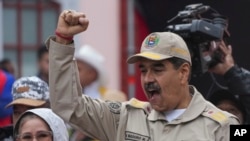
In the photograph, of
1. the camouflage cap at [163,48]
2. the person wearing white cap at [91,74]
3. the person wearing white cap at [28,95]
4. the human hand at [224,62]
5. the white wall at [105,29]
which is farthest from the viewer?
the white wall at [105,29]

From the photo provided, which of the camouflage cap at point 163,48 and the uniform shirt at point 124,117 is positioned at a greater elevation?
the camouflage cap at point 163,48

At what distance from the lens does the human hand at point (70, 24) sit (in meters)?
5.95

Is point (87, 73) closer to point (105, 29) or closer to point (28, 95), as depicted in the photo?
point (28, 95)

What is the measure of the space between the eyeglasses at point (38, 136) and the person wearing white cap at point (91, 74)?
7.83 ft

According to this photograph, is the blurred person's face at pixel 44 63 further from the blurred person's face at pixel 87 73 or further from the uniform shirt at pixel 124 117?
the uniform shirt at pixel 124 117

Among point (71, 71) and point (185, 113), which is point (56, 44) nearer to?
point (71, 71)

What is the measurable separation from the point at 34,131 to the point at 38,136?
0.04 meters

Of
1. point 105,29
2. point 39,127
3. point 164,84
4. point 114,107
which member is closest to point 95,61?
point 39,127

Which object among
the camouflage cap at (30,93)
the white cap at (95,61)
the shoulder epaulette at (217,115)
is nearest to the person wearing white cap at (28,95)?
the camouflage cap at (30,93)

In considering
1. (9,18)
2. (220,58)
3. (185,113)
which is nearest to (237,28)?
(220,58)

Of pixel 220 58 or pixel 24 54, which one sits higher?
pixel 220 58

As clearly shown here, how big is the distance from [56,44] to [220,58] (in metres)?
1.27

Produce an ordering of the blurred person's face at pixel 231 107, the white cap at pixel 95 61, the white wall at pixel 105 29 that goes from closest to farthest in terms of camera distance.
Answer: the blurred person's face at pixel 231 107
the white cap at pixel 95 61
the white wall at pixel 105 29

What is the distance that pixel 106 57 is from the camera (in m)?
15.7
